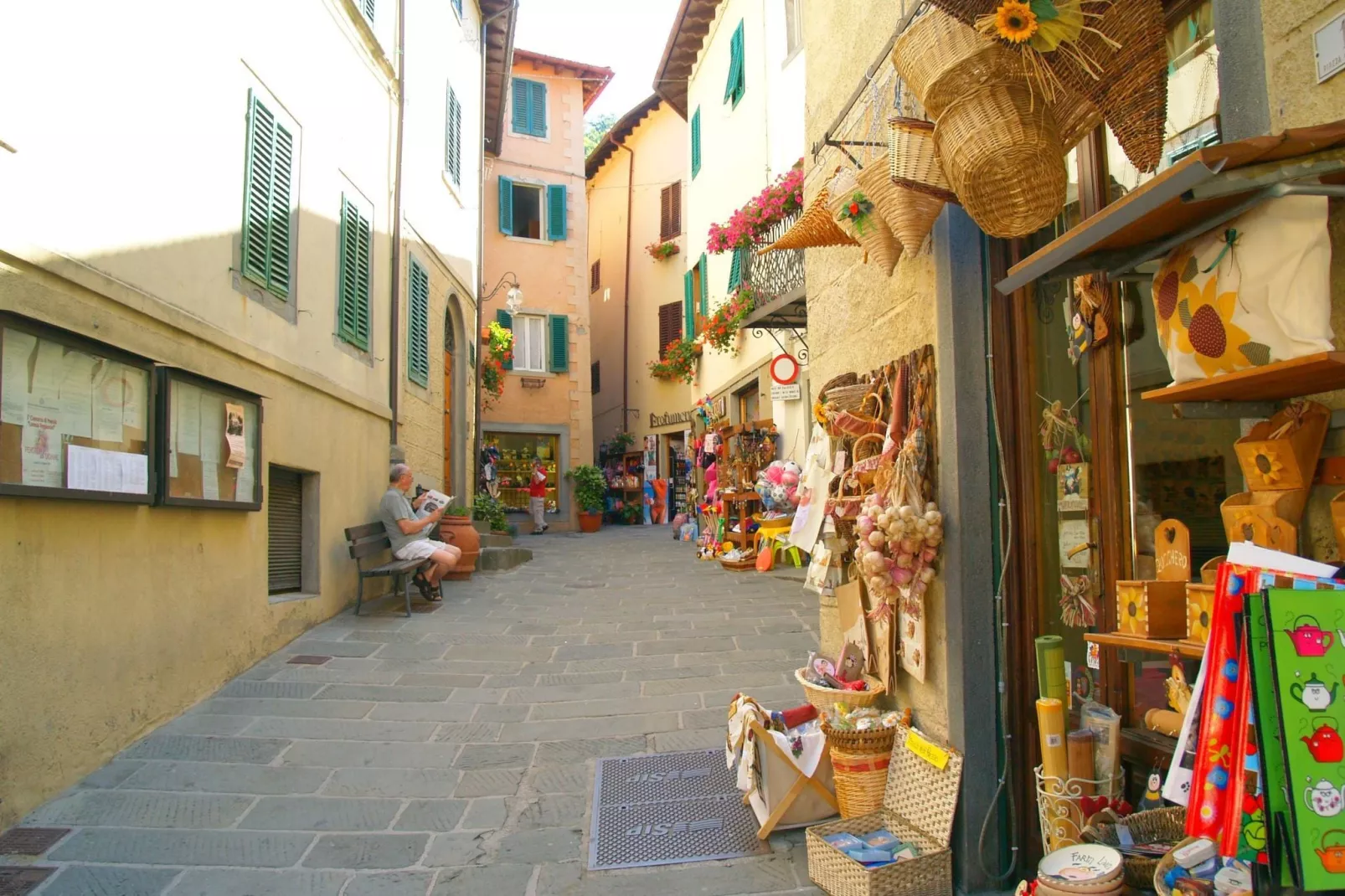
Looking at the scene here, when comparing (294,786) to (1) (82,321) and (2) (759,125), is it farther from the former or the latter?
(2) (759,125)

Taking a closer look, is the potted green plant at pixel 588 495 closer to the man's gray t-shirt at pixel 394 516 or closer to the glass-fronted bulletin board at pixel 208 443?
the man's gray t-shirt at pixel 394 516

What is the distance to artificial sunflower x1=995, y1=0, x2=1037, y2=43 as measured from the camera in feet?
7.05

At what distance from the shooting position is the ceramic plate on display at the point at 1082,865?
2322 millimetres

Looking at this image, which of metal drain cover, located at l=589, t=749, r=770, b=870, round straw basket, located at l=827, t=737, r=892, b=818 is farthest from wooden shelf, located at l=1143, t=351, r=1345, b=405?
metal drain cover, located at l=589, t=749, r=770, b=870

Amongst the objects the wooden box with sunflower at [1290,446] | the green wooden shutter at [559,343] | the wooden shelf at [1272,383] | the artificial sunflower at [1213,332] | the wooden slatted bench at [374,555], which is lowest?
the wooden slatted bench at [374,555]

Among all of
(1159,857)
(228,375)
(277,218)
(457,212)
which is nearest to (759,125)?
(457,212)

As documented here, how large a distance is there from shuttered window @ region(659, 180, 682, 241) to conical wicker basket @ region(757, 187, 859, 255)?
1721 centimetres

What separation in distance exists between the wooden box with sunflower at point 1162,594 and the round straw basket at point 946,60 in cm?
133

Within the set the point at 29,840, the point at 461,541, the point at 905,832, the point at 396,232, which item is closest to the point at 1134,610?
the point at 905,832

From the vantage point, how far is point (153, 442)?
15.8ft

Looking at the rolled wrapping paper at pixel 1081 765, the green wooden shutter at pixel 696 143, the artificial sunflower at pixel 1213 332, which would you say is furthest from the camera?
the green wooden shutter at pixel 696 143

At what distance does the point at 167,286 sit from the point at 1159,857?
5.50 meters

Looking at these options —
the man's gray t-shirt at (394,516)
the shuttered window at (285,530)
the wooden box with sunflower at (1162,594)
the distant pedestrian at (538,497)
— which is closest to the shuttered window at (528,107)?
the distant pedestrian at (538,497)

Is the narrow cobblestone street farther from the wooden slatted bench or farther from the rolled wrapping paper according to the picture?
the rolled wrapping paper
